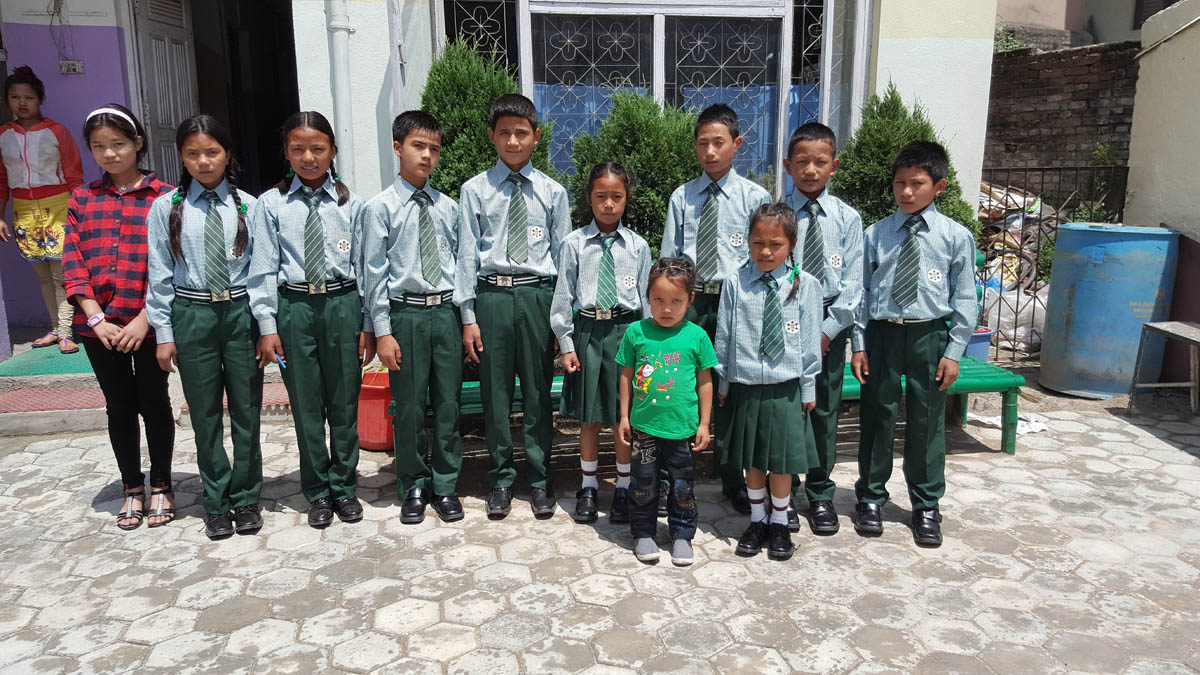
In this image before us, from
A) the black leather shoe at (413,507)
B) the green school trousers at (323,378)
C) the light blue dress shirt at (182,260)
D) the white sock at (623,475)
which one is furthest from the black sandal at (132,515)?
the white sock at (623,475)

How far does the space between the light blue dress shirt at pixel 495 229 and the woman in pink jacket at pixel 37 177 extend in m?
3.76

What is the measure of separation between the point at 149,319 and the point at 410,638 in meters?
1.84

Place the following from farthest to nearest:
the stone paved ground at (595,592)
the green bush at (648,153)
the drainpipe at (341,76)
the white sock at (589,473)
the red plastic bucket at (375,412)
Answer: the drainpipe at (341,76)
the green bush at (648,153)
the red plastic bucket at (375,412)
the white sock at (589,473)
the stone paved ground at (595,592)

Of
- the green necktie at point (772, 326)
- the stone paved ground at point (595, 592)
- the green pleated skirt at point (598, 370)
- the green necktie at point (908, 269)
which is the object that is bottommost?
the stone paved ground at point (595, 592)

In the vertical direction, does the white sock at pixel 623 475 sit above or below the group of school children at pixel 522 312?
below

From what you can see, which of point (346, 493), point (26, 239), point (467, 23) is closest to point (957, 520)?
point (346, 493)

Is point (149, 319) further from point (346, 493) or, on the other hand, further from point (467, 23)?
point (467, 23)

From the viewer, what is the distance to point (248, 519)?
380cm

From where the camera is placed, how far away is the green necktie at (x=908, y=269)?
353cm

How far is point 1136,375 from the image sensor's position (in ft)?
18.2

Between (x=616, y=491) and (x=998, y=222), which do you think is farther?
(x=998, y=222)

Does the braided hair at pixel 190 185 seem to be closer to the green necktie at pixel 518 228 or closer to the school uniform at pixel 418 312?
the school uniform at pixel 418 312

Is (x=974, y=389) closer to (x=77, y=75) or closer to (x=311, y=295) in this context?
(x=311, y=295)

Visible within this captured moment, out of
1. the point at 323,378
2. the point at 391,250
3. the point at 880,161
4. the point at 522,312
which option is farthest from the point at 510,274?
the point at 880,161
